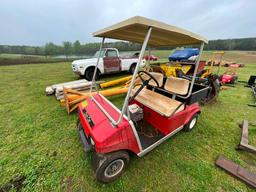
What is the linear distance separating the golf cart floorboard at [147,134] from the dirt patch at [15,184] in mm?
1932

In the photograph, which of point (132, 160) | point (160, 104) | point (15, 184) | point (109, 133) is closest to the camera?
point (109, 133)

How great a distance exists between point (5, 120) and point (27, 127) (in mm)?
938

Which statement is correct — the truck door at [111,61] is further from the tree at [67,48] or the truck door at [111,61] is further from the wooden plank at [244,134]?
the tree at [67,48]

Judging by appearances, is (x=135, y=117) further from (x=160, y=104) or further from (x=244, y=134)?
(x=244, y=134)

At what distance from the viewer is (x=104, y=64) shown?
7.24m

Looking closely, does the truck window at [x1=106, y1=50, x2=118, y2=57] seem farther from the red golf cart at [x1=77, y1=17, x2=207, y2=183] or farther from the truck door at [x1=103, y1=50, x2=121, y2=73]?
the red golf cart at [x1=77, y1=17, x2=207, y2=183]

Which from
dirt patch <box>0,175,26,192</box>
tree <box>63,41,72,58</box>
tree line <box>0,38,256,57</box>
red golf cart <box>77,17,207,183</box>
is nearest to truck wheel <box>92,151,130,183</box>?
red golf cart <box>77,17,207,183</box>

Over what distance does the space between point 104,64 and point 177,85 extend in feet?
18.0

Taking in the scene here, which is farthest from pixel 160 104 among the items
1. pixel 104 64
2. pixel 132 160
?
pixel 104 64

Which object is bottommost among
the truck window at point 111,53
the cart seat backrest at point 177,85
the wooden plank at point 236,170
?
the wooden plank at point 236,170

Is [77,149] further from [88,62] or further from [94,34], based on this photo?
[88,62]

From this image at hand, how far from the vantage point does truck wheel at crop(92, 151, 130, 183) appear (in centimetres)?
163

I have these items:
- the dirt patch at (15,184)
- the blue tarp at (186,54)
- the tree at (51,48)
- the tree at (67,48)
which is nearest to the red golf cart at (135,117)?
the dirt patch at (15,184)

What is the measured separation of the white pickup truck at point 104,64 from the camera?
6746 millimetres
